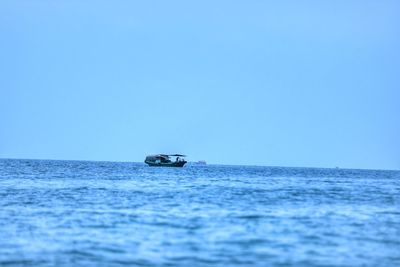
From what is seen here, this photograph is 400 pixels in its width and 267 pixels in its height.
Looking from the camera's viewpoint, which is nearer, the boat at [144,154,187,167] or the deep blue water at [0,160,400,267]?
the deep blue water at [0,160,400,267]

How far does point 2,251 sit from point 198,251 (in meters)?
7.86

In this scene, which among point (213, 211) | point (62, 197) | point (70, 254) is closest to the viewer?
point (70, 254)

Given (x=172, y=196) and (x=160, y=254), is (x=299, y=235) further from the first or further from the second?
(x=172, y=196)

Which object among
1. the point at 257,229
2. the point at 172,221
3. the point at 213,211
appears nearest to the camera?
the point at 257,229

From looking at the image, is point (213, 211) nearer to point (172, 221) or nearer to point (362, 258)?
point (172, 221)

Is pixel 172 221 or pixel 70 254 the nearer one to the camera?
pixel 70 254

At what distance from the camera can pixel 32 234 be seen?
30.4m

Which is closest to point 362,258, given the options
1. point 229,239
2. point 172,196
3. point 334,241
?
point 334,241

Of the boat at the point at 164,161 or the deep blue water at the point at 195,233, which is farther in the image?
the boat at the point at 164,161

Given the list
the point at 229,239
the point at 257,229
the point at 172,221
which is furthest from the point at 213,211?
the point at 229,239

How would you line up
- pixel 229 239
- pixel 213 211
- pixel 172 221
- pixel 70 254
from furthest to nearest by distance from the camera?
1. pixel 213 211
2. pixel 172 221
3. pixel 229 239
4. pixel 70 254

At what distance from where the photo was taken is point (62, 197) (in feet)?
177

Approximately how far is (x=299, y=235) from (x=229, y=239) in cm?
390

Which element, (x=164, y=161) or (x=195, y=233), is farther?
(x=164, y=161)
